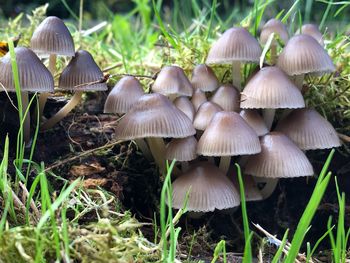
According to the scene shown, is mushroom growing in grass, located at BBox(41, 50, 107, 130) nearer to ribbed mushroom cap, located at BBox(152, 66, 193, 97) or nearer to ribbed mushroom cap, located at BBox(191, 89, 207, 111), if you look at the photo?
ribbed mushroom cap, located at BBox(152, 66, 193, 97)

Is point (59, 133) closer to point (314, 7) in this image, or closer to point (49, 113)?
point (49, 113)

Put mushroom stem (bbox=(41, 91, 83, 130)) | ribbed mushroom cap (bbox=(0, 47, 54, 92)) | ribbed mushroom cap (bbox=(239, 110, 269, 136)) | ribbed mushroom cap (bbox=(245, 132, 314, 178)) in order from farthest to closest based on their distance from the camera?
1. mushroom stem (bbox=(41, 91, 83, 130))
2. ribbed mushroom cap (bbox=(239, 110, 269, 136))
3. ribbed mushroom cap (bbox=(245, 132, 314, 178))
4. ribbed mushroom cap (bbox=(0, 47, 54, 92))

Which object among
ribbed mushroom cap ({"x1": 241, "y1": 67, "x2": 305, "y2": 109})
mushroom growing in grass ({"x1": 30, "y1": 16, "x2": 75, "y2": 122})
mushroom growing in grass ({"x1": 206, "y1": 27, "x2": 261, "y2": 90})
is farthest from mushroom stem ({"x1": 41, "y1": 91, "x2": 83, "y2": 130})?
ribbed mushroom cap ({"x1": 241, "y1": 67, "x2": 305, "y2": 109})

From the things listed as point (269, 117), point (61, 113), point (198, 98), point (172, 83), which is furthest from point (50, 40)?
point (269, 117)

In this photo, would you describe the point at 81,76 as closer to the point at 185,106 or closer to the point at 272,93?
the point at 185,106

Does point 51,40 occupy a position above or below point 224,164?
above

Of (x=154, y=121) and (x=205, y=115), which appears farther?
(x=205, y=115)

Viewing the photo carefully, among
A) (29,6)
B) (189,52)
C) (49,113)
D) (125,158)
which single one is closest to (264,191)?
(125,158)

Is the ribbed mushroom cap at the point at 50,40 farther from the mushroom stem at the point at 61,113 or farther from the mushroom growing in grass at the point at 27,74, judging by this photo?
the mushroom stem at the point at 61,113
